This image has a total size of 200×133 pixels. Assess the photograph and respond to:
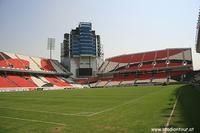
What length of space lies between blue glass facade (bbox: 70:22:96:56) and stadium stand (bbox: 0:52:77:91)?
72.6 ft

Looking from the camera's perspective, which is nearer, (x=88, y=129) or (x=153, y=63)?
(x=88, y=129)

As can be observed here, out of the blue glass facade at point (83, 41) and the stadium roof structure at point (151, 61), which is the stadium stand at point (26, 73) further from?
the stadium roof structure at point (151, 61)

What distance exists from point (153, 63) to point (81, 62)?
44256 millimetres

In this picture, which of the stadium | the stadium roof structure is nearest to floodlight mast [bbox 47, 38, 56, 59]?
the stadium

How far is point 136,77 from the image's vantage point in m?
131

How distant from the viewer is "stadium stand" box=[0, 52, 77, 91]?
95512mm

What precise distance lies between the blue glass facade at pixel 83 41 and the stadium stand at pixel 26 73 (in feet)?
72.6

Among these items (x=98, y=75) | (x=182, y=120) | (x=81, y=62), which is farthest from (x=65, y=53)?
(x=182, y=120)

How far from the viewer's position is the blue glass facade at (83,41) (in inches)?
6156

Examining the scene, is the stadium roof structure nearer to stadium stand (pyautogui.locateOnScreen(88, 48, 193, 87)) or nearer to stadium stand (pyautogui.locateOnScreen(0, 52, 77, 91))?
stadium stand (pyautogui.locateOnScreen(88, 48, 193, 87))

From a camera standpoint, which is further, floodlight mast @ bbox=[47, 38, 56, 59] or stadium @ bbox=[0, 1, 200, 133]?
floodlight mast @ bbox=[47, 38, 56, 59]

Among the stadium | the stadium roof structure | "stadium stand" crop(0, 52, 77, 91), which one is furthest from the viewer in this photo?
the stadium roof structure

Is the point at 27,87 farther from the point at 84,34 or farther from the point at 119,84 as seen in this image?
the point at 84,34

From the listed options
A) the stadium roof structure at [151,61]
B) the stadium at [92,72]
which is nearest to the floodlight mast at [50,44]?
the stadium at [92,72]
